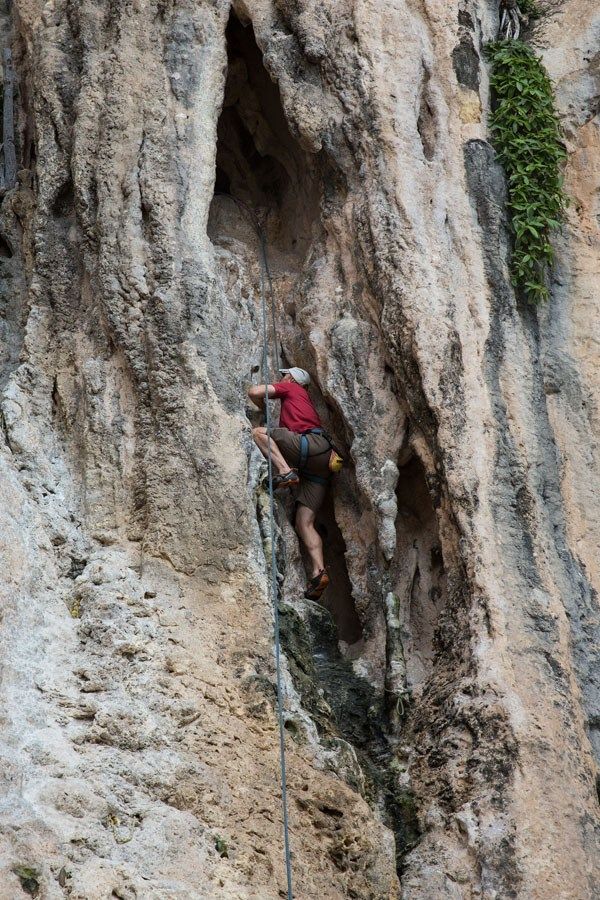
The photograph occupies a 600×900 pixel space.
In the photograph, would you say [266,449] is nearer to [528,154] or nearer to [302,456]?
[302,456]

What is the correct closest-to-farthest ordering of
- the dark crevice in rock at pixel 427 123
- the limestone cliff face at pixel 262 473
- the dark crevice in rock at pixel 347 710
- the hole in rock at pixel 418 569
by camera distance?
the limestone cliff face at pixel 262 473, the dark crevice in rock at pixel 347 710, the hole in rock at pixel 418 569, the dark crevice in rock at pixel 427 123

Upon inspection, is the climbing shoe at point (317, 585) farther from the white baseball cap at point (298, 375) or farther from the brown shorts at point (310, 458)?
the white baseball cap at point (298, 375)

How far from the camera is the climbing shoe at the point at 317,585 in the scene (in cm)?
922

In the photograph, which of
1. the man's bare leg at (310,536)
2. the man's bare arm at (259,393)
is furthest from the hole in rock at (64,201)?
the man's bare leg at (310,536)

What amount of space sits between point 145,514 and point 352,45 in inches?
163

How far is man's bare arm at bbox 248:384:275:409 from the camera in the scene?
9445mm

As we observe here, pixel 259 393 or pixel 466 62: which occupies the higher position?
pixel 466 62

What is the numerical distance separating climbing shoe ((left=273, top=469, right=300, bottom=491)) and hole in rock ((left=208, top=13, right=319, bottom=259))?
7.34ft

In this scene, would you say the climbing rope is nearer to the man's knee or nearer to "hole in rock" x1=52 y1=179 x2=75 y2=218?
the man's knee

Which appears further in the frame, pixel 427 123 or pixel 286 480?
pixel 427 123

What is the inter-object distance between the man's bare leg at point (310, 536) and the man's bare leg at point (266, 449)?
0.38 meters

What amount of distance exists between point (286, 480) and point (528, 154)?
3.37 metres

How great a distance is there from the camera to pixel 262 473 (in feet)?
29.1

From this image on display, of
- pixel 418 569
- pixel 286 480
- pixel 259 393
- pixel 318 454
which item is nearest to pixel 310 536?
pixel 286 480
